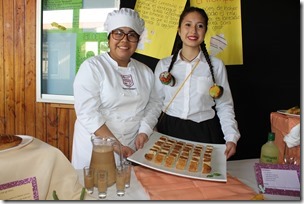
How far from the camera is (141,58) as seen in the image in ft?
6.14

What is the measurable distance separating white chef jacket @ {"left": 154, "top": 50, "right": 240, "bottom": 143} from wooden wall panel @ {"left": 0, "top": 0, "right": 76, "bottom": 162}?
109 centimetres

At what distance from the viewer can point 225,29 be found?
1.87 m

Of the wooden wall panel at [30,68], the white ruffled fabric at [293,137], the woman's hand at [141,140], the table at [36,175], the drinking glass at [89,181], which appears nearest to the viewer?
the table at [36,175]

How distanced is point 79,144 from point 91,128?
0.23 metres

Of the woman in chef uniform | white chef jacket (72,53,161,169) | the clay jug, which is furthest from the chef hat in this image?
A: the clay jug

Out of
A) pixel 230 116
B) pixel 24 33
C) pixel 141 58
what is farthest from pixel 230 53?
pixel 24 33

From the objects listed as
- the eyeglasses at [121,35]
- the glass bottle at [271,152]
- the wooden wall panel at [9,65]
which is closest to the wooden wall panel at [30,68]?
the wooden wall panel at [9,65]

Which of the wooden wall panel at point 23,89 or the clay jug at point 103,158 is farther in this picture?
the wooden wall panel at point 23,89

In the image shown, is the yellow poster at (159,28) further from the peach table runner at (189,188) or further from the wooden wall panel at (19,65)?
the peach table runner at (189,188)

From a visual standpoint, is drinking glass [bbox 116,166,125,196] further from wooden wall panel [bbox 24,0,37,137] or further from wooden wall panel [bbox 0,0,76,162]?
wooden wall panel [bbox 24,0,37,137]

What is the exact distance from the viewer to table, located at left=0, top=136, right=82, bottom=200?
0.70 meters

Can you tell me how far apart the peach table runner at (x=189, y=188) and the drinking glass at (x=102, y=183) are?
0.12 metres

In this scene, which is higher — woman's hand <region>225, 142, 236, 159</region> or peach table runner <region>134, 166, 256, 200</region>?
woman's hand <region>225, 142, 236, 159</region>

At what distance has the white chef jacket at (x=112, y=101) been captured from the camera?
1148 millimetres
